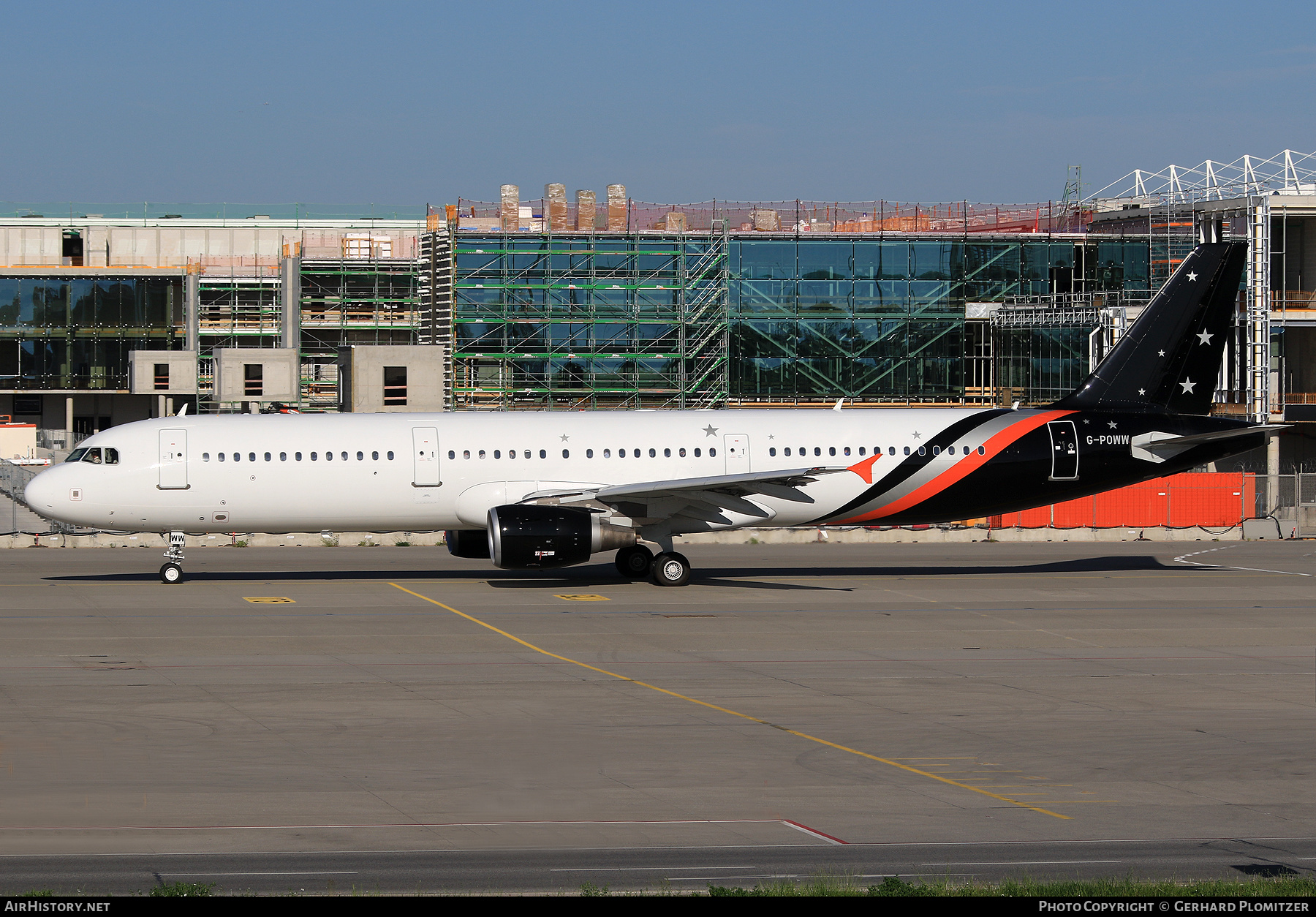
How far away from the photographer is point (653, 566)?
31703mm

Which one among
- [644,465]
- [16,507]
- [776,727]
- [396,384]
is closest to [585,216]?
[396,384]

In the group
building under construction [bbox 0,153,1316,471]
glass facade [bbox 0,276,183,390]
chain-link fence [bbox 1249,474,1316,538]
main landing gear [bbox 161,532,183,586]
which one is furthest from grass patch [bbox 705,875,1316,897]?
glass facade [bbox 0,276,183,390]

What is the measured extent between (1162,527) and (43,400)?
7807 cm

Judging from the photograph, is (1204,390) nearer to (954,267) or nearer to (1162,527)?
(1162,527)

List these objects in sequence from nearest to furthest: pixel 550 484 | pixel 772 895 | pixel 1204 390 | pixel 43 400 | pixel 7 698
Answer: pixel 772 895 → pixel 7 698 → pixel 550 484 → pixel 1204 390 → pixel 43 400

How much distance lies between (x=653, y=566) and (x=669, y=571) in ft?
1.44

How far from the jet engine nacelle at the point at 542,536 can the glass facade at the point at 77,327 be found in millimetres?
74581

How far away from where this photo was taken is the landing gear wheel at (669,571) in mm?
31453

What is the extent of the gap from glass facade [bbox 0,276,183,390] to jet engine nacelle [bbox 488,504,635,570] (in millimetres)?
74581

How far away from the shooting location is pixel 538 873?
10.5 metres

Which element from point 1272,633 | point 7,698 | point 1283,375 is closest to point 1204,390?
point 1272,633

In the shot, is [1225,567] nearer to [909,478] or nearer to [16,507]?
[909,478]

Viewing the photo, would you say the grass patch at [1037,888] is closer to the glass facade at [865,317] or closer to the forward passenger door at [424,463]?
the forward passenger door at [424,463]

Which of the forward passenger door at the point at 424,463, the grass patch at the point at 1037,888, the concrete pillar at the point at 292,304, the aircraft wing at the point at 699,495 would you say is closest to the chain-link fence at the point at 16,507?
the forward passenger door at the point at 424,463
